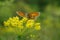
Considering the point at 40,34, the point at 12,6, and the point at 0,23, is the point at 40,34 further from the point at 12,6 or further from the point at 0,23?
the point at 12,6

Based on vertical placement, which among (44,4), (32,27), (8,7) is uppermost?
(32,27)

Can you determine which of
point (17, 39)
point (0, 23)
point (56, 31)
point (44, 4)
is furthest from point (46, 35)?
point (44, 4)

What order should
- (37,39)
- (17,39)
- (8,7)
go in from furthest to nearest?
(8,7) < (37,39) < (17,39)

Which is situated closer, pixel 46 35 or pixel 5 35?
pixel 5 35

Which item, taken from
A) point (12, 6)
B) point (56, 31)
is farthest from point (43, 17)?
point (56, 31)

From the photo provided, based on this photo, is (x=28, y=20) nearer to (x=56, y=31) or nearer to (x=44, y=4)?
(x=56, y=31)

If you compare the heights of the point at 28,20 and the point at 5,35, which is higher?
the point at 28,20

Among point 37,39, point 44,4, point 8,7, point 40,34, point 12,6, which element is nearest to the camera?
point 37,39
